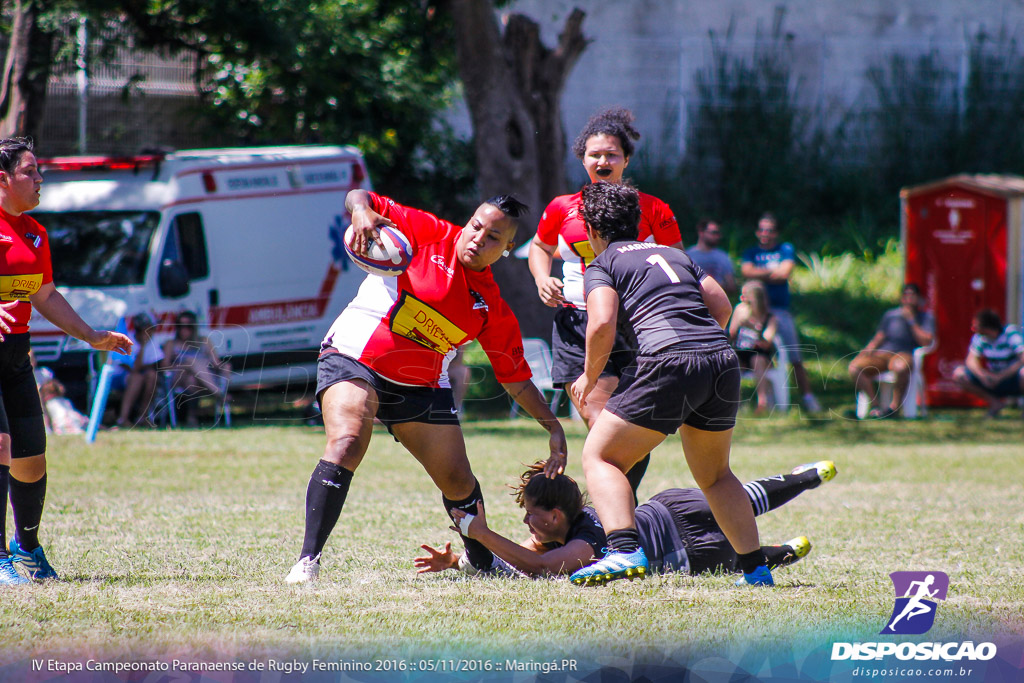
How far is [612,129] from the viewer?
5832 millimetres

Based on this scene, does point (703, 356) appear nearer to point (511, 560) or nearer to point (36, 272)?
point (511, 560)

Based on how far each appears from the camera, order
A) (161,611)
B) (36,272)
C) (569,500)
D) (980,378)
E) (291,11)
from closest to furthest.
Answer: (161,611)
(36,272)
(569,500)
(980,378)
(291,11)

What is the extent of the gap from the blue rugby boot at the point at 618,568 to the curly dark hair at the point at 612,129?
7.27ft

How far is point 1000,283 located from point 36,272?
41.8 feet

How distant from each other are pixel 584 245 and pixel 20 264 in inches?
106

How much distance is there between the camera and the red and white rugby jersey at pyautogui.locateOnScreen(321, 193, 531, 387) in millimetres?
5055

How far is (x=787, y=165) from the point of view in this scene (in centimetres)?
2284

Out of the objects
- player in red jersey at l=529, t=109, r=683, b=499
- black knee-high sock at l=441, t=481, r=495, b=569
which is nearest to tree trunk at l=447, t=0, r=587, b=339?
player in red jersey at l=529, t=109, r=683, b=499

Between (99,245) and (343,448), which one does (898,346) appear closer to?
(99,245)

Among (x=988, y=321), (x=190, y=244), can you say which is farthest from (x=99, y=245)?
(x=988, y=321)

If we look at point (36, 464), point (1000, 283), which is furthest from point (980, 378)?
point (36, 464)

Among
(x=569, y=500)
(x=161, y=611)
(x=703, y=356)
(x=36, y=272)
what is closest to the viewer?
(x=161, y=611)

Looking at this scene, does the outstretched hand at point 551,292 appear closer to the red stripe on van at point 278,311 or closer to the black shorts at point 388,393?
the black shorts at point 388,393

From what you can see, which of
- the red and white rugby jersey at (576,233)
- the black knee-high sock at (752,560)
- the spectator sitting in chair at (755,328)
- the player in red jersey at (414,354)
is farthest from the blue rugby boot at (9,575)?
the spectator sitting in chair at (755,328)
